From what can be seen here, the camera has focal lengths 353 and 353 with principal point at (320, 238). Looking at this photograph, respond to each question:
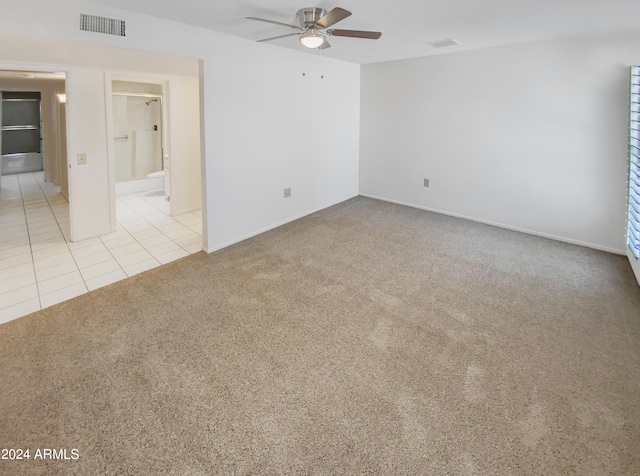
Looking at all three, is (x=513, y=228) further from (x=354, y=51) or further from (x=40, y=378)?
(x=40, y=378)

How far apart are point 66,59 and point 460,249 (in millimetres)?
4740

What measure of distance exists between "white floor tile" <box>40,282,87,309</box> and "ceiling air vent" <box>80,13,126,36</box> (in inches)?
87.0

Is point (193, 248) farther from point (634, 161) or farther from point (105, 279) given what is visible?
point (634, 161)

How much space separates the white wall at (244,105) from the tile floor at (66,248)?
0.58 metres

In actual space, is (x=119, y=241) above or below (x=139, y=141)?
below

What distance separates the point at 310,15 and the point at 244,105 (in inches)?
58.3

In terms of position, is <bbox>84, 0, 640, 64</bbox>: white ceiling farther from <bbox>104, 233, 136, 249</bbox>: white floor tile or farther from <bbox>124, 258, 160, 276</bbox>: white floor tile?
<bbox>104, 233, 136, 249</bbox>: white floor tile

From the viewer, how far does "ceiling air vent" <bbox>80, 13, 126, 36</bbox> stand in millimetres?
2852

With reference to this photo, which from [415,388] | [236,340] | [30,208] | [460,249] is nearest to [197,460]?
[236,340]

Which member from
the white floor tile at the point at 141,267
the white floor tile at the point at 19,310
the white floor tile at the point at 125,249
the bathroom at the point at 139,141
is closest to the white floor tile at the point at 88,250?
the white floor tile at the point at 125,249

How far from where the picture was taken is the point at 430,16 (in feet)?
10.6

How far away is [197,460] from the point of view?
160 centimetres

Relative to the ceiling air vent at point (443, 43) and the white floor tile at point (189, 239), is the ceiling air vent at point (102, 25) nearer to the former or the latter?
the white floor tile at point (189, 239)

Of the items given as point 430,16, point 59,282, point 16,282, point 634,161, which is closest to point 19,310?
point 59,282
